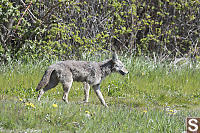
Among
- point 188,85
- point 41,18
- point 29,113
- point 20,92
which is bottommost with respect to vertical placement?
point 188,85

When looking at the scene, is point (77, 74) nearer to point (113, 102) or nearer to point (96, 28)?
point (113, 102)

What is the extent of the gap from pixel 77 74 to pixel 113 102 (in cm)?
133

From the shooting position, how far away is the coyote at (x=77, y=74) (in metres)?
7.67

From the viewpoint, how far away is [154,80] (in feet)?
35.7

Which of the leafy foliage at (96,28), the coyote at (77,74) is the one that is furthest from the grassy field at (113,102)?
the leafy foliage at (96,28)

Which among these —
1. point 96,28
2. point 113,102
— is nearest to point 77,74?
point 113,102

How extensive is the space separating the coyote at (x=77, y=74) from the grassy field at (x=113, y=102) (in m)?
0.35

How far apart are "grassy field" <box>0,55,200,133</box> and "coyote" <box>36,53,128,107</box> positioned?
0.35 metres

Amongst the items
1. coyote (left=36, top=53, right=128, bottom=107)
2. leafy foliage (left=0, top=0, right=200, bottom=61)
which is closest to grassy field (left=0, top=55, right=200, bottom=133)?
coyote (left=36, top=53, right=128, bottom=107)

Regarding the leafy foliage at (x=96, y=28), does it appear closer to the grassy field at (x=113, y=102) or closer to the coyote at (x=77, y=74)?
the grassy field at (x=113, y=102)

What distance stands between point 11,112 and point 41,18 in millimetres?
7445

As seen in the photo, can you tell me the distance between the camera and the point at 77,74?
7.96 meters

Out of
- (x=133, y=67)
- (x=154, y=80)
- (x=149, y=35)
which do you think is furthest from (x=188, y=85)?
(x=149, y=35)

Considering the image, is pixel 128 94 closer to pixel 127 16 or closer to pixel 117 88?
pixel 117 88
